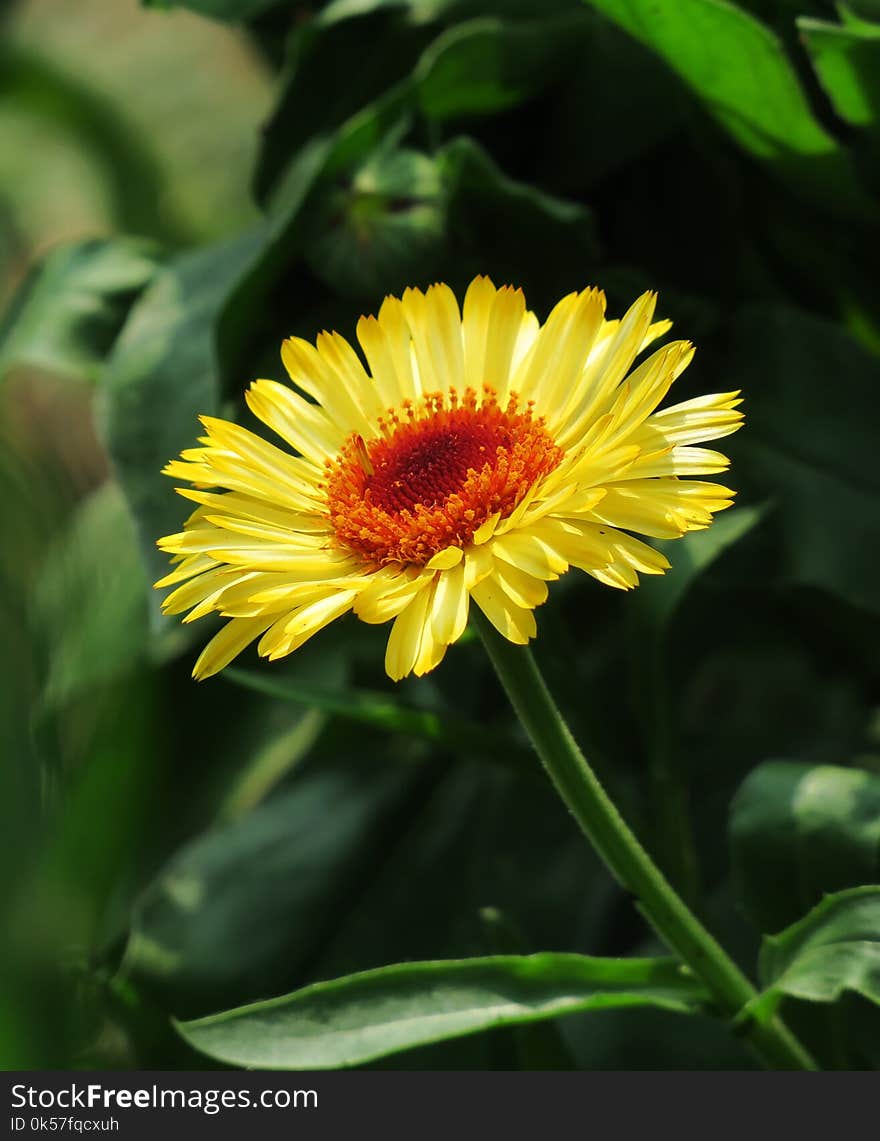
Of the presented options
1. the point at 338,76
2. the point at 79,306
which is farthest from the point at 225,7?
the point at 79,306

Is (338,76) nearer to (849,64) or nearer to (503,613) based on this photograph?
(849,64)

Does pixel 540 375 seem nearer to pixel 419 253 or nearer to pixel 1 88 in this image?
pixel 419 253

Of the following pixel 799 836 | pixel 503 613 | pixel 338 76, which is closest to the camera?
pixel 503 613

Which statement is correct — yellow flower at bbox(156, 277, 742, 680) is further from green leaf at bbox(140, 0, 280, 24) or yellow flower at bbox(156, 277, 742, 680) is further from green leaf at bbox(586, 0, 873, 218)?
green leaf at bbox(140, 0, 280, 24)

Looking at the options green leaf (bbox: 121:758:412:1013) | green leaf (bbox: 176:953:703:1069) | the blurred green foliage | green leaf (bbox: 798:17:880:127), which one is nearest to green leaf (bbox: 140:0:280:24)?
the blurred green foliage

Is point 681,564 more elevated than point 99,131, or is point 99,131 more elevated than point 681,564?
point 99,131

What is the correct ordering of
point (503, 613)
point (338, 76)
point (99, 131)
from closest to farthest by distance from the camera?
point (503, 613), point (338, 76), point (99, 131)

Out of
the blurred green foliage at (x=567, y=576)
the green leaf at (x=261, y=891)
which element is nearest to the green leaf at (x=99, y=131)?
the blurred green foliage at (x=567, y=576)

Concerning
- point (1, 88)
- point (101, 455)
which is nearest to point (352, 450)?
point (101, 455)
